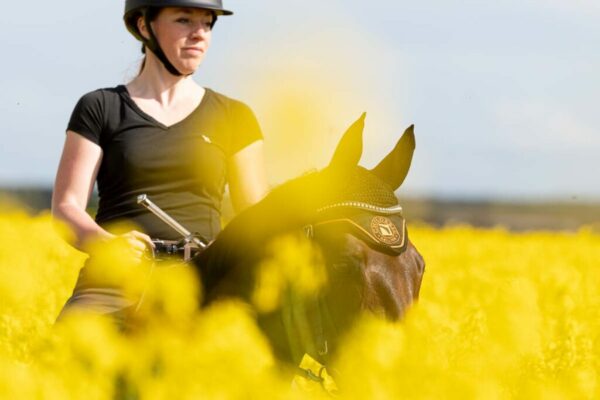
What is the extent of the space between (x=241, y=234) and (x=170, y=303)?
0.40m

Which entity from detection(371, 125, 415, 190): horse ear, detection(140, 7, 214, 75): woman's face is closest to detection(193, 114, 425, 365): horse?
detection(371, 125, 415, 190): horse ear

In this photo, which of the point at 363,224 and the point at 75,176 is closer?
the point at 363,224

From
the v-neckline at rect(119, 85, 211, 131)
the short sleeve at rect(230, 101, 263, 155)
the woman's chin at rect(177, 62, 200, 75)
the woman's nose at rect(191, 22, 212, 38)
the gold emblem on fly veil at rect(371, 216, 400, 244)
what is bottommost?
the short sleeve at rect(230, 101, 263, 155)

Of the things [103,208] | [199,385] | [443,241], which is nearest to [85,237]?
[103,208]

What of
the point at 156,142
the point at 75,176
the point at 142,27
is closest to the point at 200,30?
the point at 142,27

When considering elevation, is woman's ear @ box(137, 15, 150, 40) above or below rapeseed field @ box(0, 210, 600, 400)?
above

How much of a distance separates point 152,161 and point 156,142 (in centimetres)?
9

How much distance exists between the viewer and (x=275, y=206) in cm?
388

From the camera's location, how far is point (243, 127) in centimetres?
539

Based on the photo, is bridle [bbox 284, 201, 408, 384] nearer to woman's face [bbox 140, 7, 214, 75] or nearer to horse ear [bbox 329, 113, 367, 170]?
horse ear [bbox 329, 113, 367, 170]

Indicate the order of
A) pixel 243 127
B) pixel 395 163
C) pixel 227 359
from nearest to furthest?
pixel 227 359 → pixel 395 163 → pixel 243 127

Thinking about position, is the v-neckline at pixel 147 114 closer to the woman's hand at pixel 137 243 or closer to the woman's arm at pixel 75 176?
the woman's arm at pixel 75 176

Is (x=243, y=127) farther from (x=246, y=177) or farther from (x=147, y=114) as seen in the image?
(x=147, y=114)

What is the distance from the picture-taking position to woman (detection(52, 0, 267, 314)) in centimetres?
502
